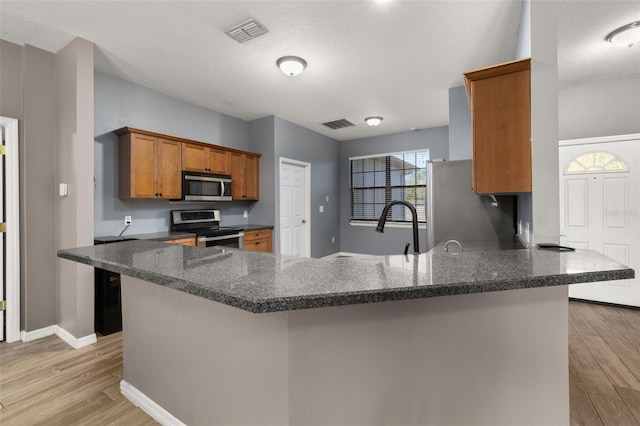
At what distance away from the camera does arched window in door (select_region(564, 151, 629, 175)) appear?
347 cm

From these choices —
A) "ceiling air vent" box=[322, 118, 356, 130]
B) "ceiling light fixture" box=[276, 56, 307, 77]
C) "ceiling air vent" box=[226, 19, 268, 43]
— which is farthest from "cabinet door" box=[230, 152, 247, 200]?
"ceiling air vent" box=[226, 19, 268, 43]

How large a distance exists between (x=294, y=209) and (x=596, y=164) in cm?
427

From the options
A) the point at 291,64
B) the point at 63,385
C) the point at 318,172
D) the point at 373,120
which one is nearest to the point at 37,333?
the point at 63,385

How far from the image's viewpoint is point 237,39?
2.70 meters

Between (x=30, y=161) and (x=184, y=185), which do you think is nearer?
(x=30, y=161)

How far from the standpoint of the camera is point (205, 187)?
4.21m

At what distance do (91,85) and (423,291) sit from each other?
3.29 meters

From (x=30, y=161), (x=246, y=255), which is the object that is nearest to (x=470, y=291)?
(x=246, y=255)

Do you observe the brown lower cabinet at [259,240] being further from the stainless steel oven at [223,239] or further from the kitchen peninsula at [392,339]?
the kitchen peninsula at [392,339]

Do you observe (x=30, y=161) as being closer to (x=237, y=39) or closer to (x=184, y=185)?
(x=184, y=185)

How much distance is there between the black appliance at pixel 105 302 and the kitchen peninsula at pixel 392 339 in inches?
73.3

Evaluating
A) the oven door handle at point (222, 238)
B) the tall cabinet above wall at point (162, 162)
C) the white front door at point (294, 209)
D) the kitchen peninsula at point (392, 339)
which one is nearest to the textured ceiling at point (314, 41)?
the tall cabinet above wall at point (162, 162)

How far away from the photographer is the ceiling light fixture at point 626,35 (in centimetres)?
258

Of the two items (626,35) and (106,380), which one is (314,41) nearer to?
(626,35)
